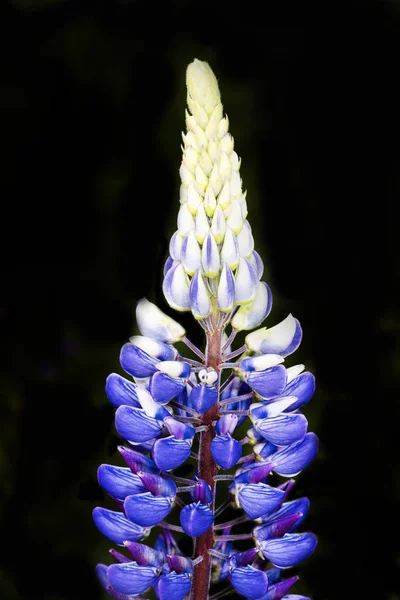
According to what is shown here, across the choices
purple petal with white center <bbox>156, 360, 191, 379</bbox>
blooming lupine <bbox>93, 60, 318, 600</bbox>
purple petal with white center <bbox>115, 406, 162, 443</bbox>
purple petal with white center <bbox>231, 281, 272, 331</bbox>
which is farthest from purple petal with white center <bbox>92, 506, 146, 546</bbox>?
purple petal with white center <bbox>231, 281, 272, 331</bbox>

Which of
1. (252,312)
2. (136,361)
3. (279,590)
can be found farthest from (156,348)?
(279,590)

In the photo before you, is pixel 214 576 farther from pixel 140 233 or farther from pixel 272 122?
pixel 272 122

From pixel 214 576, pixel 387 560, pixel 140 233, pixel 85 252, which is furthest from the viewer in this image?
pixel 85 252

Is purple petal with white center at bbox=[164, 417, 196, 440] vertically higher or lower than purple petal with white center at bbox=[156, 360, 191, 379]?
lower

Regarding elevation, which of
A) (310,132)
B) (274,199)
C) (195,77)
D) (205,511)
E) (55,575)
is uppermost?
(310,132)

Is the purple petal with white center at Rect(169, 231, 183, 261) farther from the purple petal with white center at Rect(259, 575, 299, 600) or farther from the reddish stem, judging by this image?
the purple petal with white center at Rect(259, 575, 299, 600)

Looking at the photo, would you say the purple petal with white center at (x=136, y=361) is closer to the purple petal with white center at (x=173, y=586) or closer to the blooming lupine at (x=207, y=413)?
the blooming lupine at (x=207, y=413)

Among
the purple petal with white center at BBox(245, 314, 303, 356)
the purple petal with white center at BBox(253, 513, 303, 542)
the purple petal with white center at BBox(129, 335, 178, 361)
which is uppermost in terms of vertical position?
the purple petal with white center at BBox(245, 314, 303, 356)

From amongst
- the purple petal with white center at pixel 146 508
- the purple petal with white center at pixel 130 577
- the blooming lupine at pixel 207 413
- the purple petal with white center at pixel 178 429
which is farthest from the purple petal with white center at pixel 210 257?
the purple petal with white center at pixel 130 577

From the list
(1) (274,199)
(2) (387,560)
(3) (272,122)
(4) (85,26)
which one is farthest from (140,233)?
(2) (387,560)
